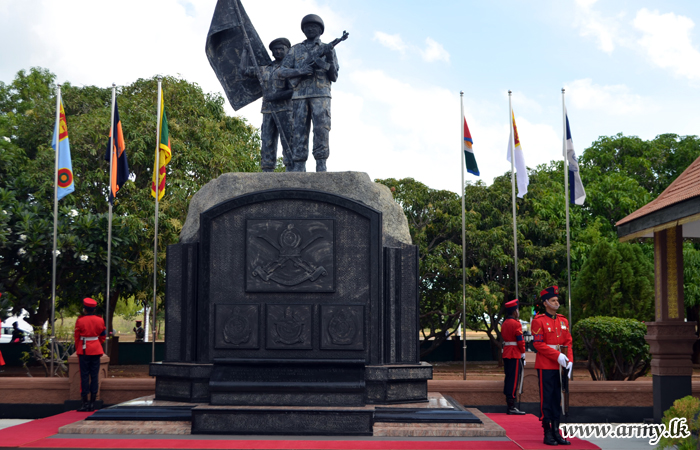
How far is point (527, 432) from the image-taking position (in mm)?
8734

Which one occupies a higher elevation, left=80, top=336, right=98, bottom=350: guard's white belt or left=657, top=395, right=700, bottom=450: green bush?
left=80, top=336, right=98, bottom=350: guard's white belt

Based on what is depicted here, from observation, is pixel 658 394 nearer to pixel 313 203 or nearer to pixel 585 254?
pixel 313 203

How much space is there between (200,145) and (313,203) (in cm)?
1386

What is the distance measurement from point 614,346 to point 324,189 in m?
6.47

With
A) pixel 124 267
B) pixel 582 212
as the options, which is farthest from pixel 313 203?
pixel 582 212

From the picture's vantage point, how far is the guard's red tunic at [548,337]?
7.86 metres

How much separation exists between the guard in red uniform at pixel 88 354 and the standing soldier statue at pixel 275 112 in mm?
3574

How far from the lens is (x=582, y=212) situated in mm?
28781

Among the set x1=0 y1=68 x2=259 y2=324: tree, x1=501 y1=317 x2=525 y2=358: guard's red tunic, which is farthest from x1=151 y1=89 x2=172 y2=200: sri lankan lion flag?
x1=501 y1=317 x2=525 y2=358: guard's red tunic

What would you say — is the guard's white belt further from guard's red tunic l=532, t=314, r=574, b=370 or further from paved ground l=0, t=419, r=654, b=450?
guard's red tunic l=532, t=314, r=574, b=370

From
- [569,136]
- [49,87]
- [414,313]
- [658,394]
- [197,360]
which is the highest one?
[49,87]

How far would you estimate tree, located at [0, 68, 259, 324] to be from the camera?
60.5ft

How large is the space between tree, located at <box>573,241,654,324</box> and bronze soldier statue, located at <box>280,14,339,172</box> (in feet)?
42.8

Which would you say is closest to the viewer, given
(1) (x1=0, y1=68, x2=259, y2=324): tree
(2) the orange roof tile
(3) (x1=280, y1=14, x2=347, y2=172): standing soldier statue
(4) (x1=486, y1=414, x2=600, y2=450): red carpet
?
(4) (x1=486, y1=414, x2=600, y2=450): red carpet
